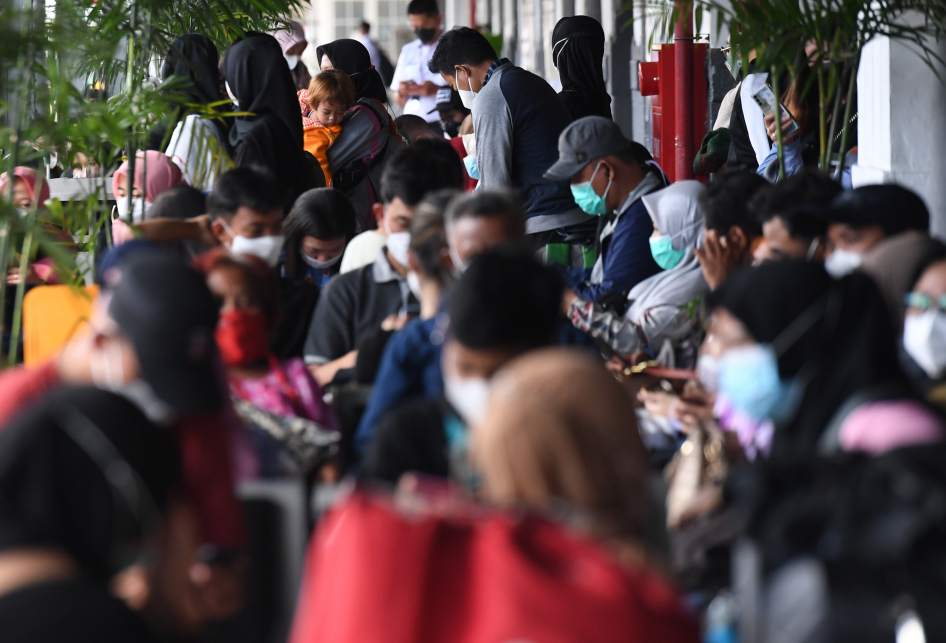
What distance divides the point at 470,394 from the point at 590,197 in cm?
271

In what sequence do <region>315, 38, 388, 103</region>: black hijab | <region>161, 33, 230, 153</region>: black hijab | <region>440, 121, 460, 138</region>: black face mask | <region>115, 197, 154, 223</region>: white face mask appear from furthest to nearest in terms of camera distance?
<region>440, 121, 460, 138</region>: black face mask → <region>315, 38, 388, 103</region>: black hijab → <region>161, 33, 230, 153</region>: black hijab → <region>115, 197, 154, 223</region>: white face mask

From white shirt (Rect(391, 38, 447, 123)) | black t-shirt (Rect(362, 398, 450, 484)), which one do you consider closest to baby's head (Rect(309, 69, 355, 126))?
white shirt (Rect(391, 38, 447, 123))

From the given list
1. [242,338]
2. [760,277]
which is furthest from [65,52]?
[760,277]

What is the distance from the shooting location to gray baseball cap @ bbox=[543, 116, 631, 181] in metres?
5.04

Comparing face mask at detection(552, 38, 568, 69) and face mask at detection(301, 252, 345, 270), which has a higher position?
face mask at detection(552, 38, 568, 69)

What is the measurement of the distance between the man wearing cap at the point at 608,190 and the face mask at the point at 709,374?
115 cm

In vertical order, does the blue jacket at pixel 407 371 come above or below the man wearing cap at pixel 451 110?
below

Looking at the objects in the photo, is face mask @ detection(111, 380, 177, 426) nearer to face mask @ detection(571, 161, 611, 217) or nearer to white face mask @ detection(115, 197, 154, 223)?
white face mask @ detection(115, 197, 154, 223)

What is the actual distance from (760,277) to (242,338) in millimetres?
1420

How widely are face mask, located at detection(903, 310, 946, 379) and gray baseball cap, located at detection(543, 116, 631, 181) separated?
212 cm

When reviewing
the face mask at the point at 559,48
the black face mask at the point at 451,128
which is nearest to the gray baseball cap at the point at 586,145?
the face mask at the point at 559,48

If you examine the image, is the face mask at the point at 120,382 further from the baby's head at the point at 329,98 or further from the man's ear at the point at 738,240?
the baby's head at the point at 329,98

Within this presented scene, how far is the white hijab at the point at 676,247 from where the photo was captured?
4.48m

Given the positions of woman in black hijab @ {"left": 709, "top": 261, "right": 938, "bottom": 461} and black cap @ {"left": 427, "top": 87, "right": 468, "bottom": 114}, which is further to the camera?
black cap @ {"left": 427, "top": 87, "right": 468, "bottom": 114}
